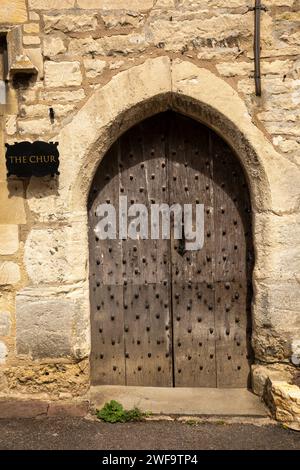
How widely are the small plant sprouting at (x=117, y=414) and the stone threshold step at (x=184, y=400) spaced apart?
10cm

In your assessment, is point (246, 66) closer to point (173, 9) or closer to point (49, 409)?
point (173, 9)

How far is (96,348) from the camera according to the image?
370 centimetres

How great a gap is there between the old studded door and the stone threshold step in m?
0.11

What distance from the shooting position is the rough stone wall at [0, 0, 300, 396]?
333 centimetres

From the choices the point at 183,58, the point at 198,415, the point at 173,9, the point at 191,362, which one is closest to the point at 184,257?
the point at 191,362

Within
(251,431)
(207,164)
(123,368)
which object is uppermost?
(207,164)

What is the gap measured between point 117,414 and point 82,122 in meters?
2.02

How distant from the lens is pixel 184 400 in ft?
11.5

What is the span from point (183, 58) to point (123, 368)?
7.66 ft

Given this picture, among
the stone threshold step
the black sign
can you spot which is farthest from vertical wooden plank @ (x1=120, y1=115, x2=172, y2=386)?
the black sign

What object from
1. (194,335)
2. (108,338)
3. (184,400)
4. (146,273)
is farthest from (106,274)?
(184,400)

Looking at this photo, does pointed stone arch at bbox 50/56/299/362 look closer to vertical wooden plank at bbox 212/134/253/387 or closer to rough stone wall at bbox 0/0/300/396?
rough stone wall at bbox 0/0/300/396

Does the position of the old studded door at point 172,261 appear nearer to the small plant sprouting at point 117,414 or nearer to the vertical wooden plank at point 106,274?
the vertical wooden plank at point 106,274

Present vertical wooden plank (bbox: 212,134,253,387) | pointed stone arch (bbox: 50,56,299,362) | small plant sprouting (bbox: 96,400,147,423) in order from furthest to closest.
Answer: vertical wooden plank (bbox: 212,134,253,387)
pointed stone arch (bbox: 50,56,299,362)
small plant sprouting (bbox: 96,400,147,423)
